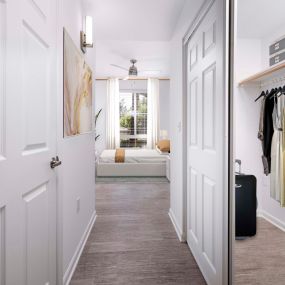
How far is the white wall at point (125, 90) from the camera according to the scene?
793 centimetres

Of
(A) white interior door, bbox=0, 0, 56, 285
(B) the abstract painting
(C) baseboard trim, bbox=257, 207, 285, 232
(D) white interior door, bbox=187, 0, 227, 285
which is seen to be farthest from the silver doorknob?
(C) baseboard trim, bbox=257, 207, 285, 232

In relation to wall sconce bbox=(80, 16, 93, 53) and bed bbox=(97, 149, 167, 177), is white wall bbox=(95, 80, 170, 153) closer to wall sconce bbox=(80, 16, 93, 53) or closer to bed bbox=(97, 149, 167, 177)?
bed bbox=(97, 149, 167, 177)

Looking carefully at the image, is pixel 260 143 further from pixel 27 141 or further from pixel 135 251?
pixel 27 141

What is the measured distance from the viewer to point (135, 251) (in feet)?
7.70

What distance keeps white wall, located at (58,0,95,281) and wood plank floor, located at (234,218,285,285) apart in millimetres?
1287

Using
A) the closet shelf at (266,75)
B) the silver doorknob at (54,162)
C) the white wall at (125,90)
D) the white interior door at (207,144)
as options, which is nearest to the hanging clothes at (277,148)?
the closet shelf at (266,75)

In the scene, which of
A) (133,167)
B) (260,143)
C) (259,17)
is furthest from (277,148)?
(133,167)

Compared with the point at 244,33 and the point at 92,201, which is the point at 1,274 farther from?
the point at 244,33

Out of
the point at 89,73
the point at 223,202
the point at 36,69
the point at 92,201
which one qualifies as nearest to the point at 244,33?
the point at 89,73

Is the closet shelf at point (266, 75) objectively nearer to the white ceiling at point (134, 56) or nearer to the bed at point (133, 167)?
the white ceiling at point (134, 56)

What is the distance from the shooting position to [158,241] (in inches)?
101

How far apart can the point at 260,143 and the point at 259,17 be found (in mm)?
1326

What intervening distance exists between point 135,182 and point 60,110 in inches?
149

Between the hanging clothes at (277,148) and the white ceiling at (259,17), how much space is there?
2.45 ft
